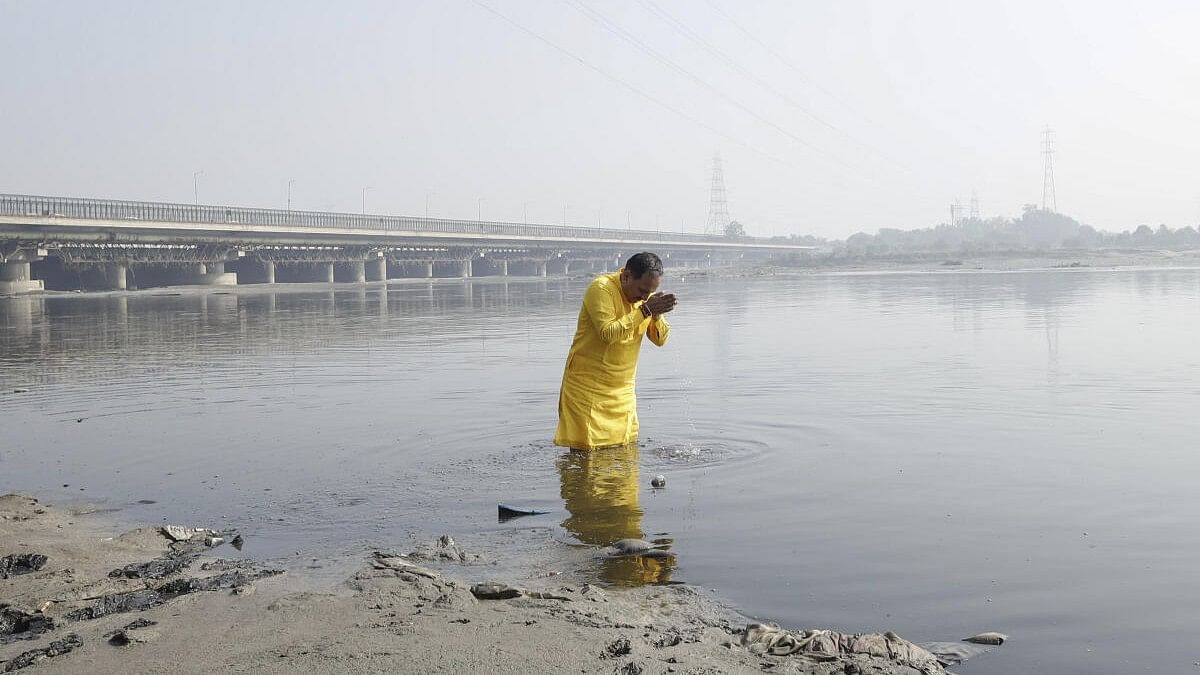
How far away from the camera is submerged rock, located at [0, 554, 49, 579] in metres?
6.13

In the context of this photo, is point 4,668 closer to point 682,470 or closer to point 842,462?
point 682,470

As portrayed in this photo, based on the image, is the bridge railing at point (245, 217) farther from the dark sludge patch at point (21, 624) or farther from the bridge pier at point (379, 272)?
the dark sludge patch at point (21, 624)

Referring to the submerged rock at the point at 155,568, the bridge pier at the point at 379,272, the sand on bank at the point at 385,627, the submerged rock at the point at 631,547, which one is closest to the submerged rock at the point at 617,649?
the sand on bank at the point at 385,627

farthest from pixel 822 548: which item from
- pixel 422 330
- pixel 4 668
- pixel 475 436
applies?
pixel 422 330

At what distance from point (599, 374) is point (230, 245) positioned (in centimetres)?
6796

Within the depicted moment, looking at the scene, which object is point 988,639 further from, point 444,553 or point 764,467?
point 764,467

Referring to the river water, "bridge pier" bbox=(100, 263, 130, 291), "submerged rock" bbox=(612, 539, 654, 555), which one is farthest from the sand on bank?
"bridge pier" bbox=(100, 263, 130, 291)

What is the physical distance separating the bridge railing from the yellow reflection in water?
53.6 m

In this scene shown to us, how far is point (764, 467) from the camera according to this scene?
917 centimetres

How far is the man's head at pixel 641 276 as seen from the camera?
29.3ft

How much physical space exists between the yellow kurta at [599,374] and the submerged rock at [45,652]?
4929 millimetres

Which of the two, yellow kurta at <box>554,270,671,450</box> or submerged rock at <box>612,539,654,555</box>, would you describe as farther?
yellow kurta at <box>554,270,671,450</box>

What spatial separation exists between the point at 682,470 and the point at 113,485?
457 centimetres

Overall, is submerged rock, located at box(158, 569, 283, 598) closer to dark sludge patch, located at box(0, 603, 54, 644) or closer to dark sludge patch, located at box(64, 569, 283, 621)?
dark sludge patch, located at box(64, 569, 283, 621)
